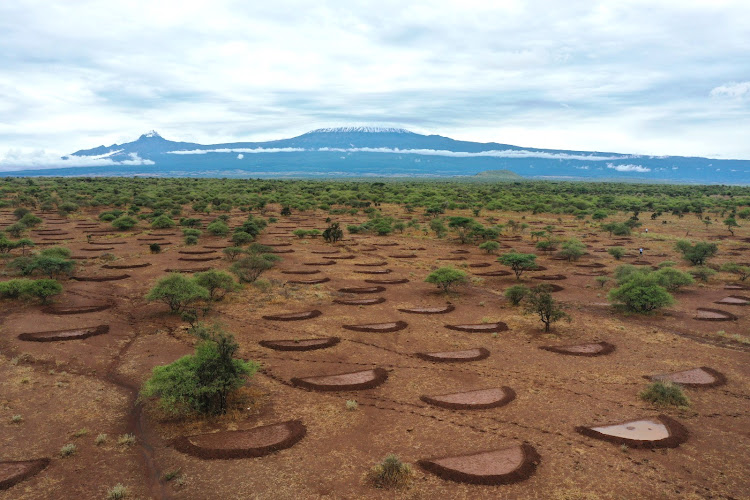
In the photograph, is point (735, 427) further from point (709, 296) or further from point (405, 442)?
point (709, 296)

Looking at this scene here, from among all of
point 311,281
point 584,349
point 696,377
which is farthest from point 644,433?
point 311,281

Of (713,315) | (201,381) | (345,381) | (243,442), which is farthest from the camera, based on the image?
(713,315)

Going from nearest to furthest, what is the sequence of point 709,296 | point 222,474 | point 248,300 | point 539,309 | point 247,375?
point 222,474 → point 247,375 → point 539,309 → point 248,300 → point 709,296

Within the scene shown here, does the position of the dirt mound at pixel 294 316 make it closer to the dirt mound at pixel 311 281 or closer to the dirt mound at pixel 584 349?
the dirt mound at pixel 311 281

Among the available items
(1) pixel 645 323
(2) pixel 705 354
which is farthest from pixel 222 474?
(1) pixel 645 323

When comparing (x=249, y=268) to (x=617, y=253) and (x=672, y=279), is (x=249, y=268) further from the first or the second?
(x=617, y=253)
